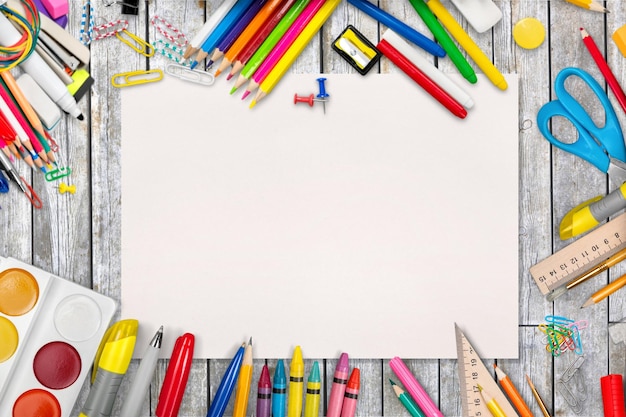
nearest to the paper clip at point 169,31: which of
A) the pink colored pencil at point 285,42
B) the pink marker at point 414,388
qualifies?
the pink colored pencil at point 285,42

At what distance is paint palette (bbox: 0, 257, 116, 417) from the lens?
0.84 metres

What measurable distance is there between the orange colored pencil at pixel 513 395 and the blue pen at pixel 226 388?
1.31 feet

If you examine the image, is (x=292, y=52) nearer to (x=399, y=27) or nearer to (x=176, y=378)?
(x=399, y=27)

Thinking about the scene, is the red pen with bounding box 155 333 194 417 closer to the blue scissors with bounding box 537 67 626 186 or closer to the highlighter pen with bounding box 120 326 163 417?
the highlighter pen with bounding box 120 326 163 417

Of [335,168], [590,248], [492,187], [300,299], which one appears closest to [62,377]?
[300,299]

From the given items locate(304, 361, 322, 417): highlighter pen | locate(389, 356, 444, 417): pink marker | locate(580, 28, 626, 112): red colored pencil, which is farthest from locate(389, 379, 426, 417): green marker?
locate(580, 28, 626, 112): red colored pencil

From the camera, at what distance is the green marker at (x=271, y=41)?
88 cm

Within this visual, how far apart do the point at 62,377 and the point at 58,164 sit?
32 cm

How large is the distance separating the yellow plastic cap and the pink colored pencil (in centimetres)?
31

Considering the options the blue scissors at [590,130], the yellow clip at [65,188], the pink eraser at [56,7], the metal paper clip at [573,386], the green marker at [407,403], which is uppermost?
the pink eraser at [56,7]

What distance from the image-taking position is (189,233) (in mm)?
896

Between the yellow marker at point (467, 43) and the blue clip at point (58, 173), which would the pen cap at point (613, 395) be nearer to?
the yellow marker at point (467, 43)

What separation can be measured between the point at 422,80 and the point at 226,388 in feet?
1.79

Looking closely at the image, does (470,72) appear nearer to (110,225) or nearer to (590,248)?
(590,248)
